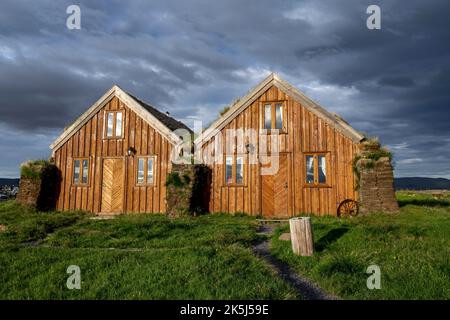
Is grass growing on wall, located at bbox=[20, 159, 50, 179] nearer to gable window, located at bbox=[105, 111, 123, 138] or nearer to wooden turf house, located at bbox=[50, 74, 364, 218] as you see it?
wooden turf house, located at bbox=[50, 74, 364, 218]

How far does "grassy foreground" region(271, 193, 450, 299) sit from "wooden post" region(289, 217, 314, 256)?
0.72ft

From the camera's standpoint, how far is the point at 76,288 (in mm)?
6195

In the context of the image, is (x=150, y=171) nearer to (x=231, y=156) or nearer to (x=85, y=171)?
(x=85, y=171)

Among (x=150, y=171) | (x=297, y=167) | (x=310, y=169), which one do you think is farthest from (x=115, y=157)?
(x=310, y=169)

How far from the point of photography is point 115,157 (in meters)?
20.0

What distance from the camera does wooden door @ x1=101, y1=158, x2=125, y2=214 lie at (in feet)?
64.1

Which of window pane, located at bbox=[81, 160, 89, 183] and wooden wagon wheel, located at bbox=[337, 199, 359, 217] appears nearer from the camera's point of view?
wooden wagon wheel, located at bbox=[337, 199, 359, 217]

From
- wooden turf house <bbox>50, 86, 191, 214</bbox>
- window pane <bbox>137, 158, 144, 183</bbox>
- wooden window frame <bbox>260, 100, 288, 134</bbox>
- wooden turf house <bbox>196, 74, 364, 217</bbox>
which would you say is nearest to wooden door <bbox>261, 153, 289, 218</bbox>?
wooden turf house <bbox>196, 74, 364, 217</bbox>

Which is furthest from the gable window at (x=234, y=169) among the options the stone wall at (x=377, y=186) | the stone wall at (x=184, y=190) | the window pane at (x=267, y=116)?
the stone wall at (x=377, y=186)

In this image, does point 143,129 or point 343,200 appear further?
point 143,129

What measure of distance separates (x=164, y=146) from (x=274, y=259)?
1229 centimetres

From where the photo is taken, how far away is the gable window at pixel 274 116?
1775 centimetres

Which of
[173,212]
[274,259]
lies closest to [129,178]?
[173,212]

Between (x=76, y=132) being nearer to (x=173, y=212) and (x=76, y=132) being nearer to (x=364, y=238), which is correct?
(x=173, y=212)
